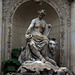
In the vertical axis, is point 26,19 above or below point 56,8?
below

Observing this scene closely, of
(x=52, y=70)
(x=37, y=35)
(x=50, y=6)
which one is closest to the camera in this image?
(x=52, y=70)

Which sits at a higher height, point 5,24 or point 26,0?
point 26,0

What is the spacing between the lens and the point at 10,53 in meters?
13.4

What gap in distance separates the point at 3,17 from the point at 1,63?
2.22m

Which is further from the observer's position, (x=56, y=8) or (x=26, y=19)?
(x=26, y=19)

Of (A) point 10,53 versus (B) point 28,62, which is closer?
(B) point 28,62

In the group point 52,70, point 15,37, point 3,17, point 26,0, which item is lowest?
point 52,70

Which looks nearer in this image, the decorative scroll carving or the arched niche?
the decorative scroll carving

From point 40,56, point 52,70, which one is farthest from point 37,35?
point 52,70

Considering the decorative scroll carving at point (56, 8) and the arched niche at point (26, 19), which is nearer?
the decorative scroll carving at point (56, 8)

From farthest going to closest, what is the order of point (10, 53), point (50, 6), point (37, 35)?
point (50, 6), point (10, 53), point (37, 35)

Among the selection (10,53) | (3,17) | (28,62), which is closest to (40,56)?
(28,62)

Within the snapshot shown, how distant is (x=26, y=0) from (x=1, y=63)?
11.1 ft

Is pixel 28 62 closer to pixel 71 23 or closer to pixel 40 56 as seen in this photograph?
pixel 40 56
